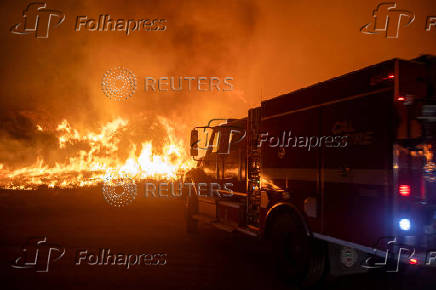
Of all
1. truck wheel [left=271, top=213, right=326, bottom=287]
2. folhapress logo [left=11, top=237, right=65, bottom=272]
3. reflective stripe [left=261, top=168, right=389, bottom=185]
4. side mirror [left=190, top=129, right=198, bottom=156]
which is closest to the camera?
reflective stripe [left=261, top=168, right=389, bottom=185]

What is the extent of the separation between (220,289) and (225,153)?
380cm

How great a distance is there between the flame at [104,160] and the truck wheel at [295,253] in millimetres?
26023

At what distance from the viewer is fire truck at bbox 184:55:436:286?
3738mm

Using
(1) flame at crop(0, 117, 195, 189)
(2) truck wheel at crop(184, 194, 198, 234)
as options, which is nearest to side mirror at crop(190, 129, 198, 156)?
(2) truck wheel at crop(184, 194, 198, 234)

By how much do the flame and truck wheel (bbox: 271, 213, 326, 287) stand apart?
85.4ft

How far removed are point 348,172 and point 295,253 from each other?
1.73 m

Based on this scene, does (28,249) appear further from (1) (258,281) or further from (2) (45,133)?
(2) (45,133)

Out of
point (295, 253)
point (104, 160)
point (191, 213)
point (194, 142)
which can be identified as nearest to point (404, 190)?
point (295, 253)

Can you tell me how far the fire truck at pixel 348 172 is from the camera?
12.3 feet

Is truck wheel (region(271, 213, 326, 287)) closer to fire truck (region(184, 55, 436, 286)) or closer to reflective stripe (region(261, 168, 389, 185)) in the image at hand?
fire truck (region(184, 55, 436, 286))

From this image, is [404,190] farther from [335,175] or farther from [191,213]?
[191,213]

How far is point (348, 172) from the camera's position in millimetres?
4316

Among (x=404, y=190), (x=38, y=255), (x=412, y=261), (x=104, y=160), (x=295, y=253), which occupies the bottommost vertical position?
(x=38, y=255)

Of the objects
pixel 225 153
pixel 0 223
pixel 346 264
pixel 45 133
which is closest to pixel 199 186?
pixel 225 153
